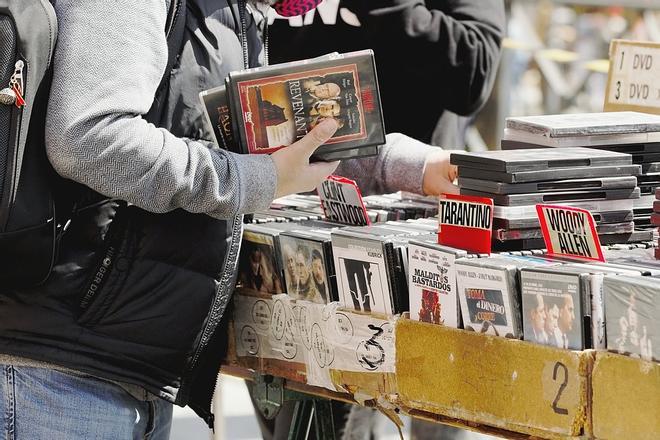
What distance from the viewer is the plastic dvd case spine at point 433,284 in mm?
1801

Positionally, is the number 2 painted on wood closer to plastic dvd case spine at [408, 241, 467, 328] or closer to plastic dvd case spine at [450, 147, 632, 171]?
plastic dvd case spine at [408, 241, 467, 328]

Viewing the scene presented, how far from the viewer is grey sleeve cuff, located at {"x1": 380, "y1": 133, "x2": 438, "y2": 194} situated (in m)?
2.37

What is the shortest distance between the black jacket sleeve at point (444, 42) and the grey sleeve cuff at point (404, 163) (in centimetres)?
54

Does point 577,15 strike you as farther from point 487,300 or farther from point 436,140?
point 487,300

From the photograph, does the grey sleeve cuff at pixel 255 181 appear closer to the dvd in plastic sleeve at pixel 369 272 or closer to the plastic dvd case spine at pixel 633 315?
the dvd in plastic sleeve at pixel 369 272

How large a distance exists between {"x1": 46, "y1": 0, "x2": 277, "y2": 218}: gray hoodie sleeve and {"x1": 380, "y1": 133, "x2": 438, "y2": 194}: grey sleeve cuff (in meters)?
0.67

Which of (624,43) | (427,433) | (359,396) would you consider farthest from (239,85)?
(427,433)

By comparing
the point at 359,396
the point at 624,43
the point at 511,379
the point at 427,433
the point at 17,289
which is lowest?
the point at 427,433

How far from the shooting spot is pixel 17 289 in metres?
1.76

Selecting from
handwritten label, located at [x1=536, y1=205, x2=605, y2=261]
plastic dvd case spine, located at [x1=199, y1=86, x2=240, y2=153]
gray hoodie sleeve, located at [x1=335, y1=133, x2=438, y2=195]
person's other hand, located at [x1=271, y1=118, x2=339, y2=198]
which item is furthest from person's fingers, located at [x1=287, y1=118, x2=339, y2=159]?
gray hoodie sleeve, located at [x1=335, y1=133, x2=438, y2=195]

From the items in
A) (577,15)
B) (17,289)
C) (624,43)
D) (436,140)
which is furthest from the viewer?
(577,15)

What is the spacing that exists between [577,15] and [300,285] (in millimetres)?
6049

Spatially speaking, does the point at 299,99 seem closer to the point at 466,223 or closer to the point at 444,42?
the point at 466,223

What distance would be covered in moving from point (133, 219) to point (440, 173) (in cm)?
74
